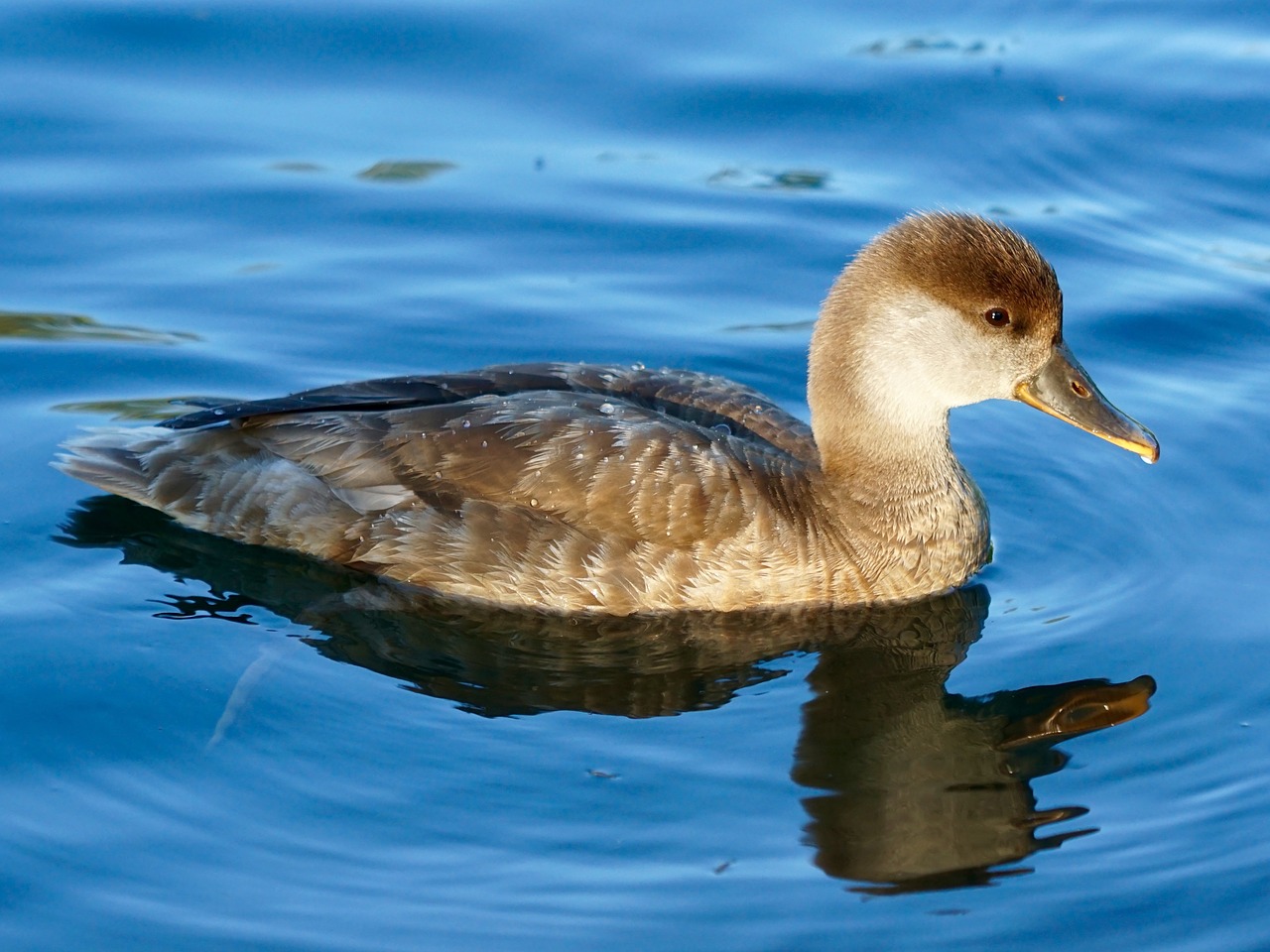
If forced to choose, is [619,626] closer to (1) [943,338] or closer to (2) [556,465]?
(2) [556,465]

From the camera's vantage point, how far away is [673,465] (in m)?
7.14

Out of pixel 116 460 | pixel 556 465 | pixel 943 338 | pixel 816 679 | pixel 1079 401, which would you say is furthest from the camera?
pixel 116 460

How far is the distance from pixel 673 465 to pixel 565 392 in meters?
0.64

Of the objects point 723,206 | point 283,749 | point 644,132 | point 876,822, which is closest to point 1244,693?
point 876,822

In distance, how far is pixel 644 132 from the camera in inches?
447

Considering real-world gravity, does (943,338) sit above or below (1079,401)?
above

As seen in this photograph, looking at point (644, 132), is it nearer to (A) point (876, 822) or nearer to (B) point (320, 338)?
(B) point (320, 338)

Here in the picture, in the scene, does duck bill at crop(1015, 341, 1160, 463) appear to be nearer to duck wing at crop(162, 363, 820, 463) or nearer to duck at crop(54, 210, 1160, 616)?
duck at crop(54, 210, 1160, 616)

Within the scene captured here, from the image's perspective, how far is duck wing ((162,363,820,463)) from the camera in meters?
7.52

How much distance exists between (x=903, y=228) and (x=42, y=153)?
19.6ft

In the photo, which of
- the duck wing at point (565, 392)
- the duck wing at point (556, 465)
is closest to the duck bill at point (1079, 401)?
the duck wing at point (565, 392)

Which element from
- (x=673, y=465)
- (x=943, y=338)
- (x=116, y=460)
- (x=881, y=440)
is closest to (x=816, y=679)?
(x=673, y=465)

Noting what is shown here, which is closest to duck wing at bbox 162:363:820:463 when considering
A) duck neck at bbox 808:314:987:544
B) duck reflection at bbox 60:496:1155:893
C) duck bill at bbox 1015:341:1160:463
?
duck neck at bbox 808:314:987:544

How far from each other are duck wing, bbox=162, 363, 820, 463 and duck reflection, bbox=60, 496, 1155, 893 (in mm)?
643
